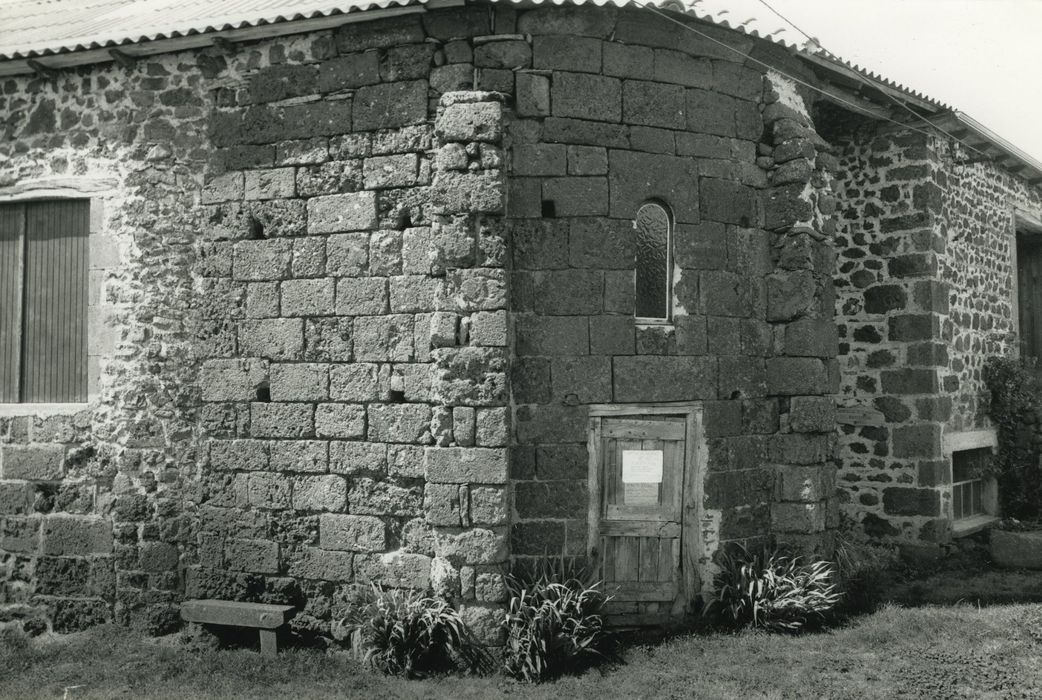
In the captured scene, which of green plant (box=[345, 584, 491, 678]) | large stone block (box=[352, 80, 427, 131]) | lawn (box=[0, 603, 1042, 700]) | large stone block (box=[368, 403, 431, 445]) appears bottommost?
lawn (box=[0, 603, 1042, 700])

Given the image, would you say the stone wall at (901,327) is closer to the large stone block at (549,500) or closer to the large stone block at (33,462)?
the large stone block at (549,500)

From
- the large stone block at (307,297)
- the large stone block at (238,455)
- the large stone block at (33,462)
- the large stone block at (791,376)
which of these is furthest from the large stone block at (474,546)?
the large stone block at (33,462)

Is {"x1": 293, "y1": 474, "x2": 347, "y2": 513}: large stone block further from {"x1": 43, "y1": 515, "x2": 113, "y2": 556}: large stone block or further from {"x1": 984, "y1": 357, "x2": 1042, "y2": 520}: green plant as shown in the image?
{"x1": 984, "y1": 357, "x2": 1042, "y2": 520}: green plant

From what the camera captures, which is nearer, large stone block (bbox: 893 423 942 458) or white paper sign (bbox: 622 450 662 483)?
white paper sign (bbox: 622 450 662 483)

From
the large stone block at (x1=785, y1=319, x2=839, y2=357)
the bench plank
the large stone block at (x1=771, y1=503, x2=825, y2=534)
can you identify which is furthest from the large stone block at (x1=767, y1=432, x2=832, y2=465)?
the bench plank

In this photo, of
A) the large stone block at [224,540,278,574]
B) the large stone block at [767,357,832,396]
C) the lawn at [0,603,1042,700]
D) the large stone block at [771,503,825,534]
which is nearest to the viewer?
the lawn at [0,603,1042,700]

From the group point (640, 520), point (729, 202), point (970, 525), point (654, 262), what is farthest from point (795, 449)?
point (970, 525)

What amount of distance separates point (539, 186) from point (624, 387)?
180 cm

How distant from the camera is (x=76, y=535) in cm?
789

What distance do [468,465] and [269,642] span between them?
2.29 m

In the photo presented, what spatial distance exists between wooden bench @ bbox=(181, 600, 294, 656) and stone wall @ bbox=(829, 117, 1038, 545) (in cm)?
665

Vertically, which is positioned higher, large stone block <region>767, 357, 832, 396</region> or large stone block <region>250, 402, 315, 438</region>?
large stone block <region>767, 357, 832, 396</region>

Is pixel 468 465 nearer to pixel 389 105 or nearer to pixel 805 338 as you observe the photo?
pixel 389 105

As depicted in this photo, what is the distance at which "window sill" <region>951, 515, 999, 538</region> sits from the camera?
10349 mm
